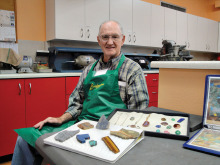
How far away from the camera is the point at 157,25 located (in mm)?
3928

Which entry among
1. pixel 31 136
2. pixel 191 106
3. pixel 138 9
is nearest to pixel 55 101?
pixel 31 136

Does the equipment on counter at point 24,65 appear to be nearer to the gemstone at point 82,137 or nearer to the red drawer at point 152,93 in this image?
the red drawer at point 152,93

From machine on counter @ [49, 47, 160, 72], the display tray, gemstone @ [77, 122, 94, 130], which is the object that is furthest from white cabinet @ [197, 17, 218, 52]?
gemstone @ [77, 122, 94, 130]

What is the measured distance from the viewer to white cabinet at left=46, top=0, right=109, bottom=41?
2691 millimetres

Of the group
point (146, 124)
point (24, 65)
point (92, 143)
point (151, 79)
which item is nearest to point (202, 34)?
point (151, 79)

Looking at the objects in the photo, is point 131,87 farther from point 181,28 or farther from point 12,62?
point 181,28

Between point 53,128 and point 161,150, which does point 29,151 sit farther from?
point 161,150

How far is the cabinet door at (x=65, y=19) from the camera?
8.79 feet

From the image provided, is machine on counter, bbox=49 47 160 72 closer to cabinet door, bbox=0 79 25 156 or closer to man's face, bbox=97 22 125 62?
cabinet door, bbox=0 79 25 156

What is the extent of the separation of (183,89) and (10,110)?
187cm

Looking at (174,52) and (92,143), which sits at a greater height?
(174,52)

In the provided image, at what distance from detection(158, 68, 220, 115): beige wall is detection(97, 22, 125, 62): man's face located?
1.44 feet

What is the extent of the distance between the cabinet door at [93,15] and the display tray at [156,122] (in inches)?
92.7

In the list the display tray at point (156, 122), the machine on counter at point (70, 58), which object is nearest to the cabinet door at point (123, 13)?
the machine on counter at point (70, 58)
